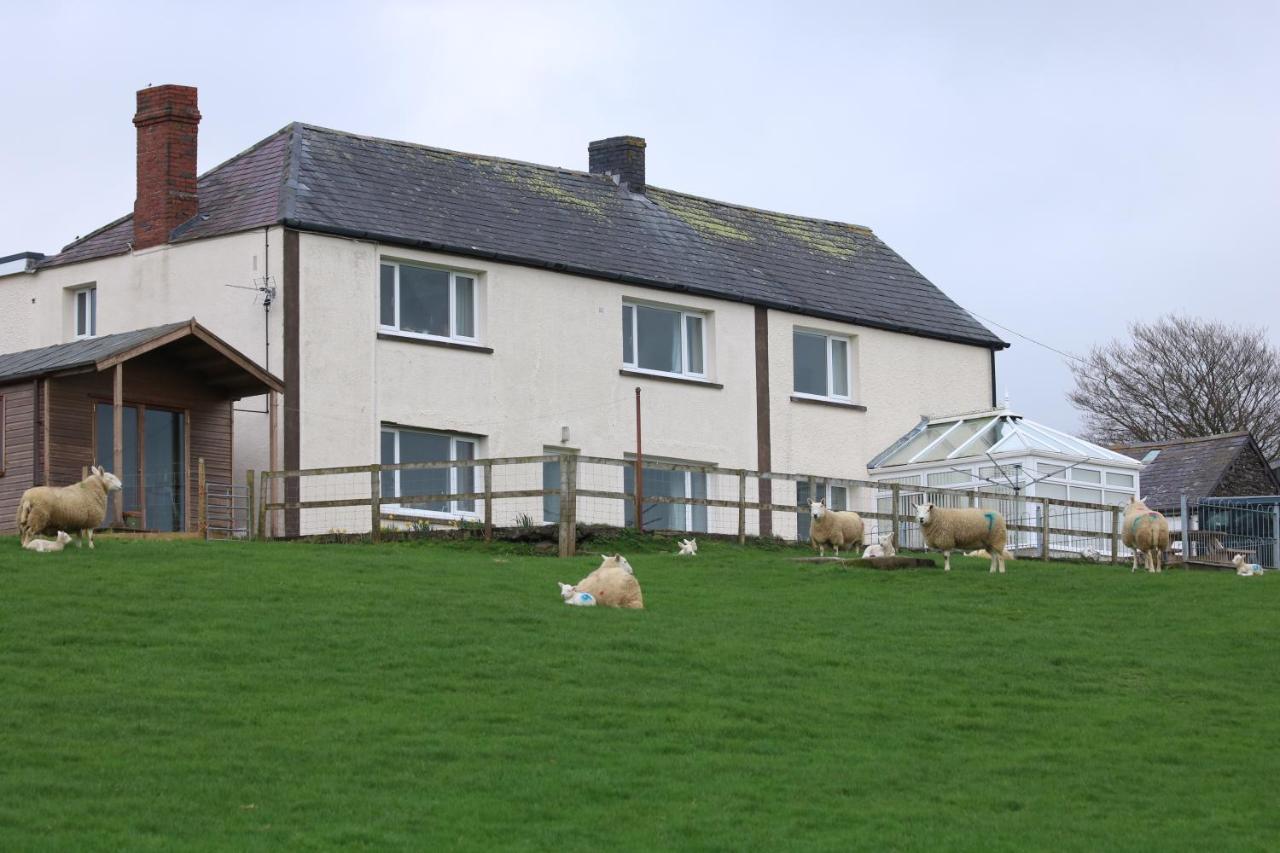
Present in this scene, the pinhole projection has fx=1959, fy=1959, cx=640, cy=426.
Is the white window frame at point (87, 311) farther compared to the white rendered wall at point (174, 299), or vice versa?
the white window frame at point (87, 311)

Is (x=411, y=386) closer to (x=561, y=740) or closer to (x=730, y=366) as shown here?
(x=730, y=366)

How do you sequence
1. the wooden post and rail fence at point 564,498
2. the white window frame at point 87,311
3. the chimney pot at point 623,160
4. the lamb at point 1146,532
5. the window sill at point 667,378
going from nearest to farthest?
the wooden post and rail fence at point 564,498 < the lamb at point 1146,532 < the white window frame at point 87,311 < the window sill at point 667,378 < the chimney pot at point 623,160

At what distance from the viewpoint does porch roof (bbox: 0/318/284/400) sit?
1184 inches

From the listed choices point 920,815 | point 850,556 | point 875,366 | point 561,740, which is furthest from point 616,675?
point 875,366

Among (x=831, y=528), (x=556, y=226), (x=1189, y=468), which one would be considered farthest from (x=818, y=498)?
(x=1189, y=468)

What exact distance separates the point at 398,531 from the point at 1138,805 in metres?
17.9

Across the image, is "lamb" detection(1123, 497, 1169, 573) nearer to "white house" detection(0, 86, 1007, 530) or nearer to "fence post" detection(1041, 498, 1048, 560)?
"fence post" detection(1041, 498, 1048, 560)

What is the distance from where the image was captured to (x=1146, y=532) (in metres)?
31.3

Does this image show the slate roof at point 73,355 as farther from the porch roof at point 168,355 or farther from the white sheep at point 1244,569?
the white sheep at point 1244,569

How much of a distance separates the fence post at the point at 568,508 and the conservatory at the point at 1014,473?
8.84 m

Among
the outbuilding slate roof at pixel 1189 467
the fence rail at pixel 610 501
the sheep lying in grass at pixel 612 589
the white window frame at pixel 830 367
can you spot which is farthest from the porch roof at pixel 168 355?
the outbuilding slate roof at pixel 1189 467

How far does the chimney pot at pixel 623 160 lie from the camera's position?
43125 millimetres

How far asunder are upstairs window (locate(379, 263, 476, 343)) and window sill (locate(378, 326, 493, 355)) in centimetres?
13

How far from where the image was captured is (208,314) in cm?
3472
